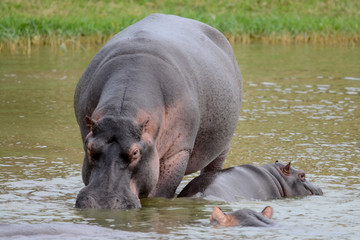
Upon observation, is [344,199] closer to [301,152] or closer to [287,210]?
[287,210]

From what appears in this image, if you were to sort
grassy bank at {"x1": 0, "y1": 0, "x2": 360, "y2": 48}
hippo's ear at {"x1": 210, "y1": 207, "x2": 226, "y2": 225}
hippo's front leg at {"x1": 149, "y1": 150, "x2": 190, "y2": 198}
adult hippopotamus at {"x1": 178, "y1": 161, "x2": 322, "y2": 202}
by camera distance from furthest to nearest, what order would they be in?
1. grassy bank at {"x1": 0, "y1": 0, "x2": 360, "y2": 48}
2. adult hippopotamus at {"x1": 178, "y1": 161, "x2": 322, "y2": 202}
3. hippo's front leg at {"x1": 149, "y1": 150, "x2": 190, "y2": 198}
4. hippo's ear at {"x1": 210, "y1": 207, "x2": 226, "y2": 225}

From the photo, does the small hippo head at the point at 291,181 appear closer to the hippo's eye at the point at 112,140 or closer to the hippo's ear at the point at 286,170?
the hippo's ear at the point at 286,170

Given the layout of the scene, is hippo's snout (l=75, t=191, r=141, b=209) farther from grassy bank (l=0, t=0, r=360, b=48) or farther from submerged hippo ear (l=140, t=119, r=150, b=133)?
grassy bank (l=0, t=0, r=360, b=48)

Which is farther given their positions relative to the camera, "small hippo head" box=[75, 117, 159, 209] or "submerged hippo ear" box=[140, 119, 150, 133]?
"submerged hippo ear" box=[140, 119, 150, 133]

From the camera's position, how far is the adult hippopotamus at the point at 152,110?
4.97 metres

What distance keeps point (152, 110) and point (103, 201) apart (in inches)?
30.2

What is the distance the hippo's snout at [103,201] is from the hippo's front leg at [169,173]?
0.79m

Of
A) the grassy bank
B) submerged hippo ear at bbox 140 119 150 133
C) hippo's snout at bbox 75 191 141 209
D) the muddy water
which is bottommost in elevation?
the grassy bank

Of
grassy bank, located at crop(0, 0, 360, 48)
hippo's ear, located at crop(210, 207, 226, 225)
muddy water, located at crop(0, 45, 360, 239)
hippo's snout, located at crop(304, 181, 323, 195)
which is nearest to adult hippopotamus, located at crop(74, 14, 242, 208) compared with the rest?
muddy water, located at crop(0, 45, 360, 239)

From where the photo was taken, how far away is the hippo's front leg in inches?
224

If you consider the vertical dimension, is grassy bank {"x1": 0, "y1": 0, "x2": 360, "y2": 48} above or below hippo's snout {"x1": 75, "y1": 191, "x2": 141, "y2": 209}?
below

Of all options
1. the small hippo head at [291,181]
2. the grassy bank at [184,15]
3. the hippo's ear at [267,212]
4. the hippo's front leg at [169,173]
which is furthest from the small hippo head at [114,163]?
the grassy bank at [184,15]

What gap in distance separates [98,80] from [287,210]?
153 cm

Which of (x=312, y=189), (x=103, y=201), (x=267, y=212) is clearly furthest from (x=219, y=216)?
(x=312, y=189)
